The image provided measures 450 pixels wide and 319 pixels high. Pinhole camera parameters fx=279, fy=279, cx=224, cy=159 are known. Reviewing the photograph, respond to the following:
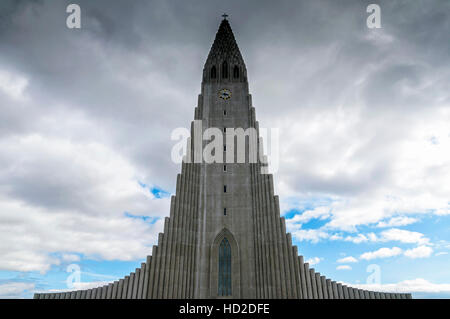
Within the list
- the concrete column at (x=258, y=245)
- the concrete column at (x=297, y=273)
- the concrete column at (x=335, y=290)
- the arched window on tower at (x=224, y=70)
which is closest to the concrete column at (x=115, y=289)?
the concrete column at (x=258, y=245)

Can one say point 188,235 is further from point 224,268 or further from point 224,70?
point 224,70

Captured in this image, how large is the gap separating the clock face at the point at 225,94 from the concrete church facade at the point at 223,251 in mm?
7042

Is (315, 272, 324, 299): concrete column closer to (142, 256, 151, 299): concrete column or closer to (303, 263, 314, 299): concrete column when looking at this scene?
(303, 263, 314, 299): concrete column

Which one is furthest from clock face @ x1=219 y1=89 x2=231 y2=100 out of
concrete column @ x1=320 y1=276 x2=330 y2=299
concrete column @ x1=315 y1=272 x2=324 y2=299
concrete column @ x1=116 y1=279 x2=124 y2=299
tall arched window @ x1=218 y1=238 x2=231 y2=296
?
concrete column @ x1=116 y1=279 x2=124 y2=299

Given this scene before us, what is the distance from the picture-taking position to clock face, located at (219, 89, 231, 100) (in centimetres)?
3616

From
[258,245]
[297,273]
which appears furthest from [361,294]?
[258,245]

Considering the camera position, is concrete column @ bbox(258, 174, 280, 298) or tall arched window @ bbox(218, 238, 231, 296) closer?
concrete column @ bbox(258, 174, 280, 298)

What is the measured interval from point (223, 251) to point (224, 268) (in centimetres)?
160

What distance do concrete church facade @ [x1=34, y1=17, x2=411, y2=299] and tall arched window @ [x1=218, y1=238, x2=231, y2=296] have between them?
9 centimetres

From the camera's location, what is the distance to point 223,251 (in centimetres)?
2775

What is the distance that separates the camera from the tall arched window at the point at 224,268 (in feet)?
85.4

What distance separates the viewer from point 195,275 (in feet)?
85.4
